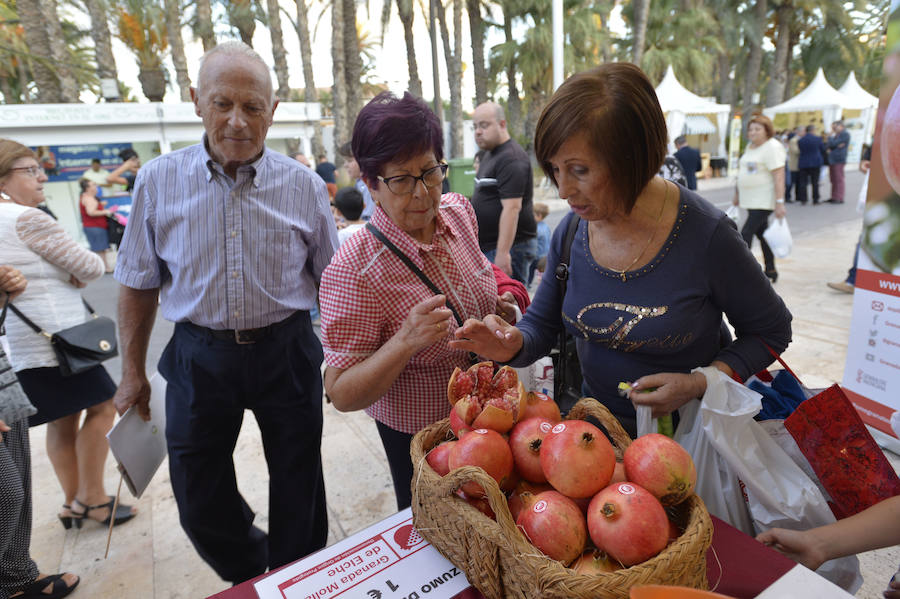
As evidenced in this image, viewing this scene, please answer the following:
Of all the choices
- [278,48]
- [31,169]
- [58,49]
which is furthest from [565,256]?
[278,48]

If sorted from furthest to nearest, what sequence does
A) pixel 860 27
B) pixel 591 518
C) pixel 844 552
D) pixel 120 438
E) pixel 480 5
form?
pixel 860 27, pixel 480 5, pixel 120 438, pixel 844 552, pixel 591 518

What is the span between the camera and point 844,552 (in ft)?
4.00

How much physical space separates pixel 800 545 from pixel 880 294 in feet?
8.11

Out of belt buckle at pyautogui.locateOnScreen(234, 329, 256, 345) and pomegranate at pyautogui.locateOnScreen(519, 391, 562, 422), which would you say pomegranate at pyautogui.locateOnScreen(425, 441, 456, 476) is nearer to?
pomegranate at pyautogui.locateOnScreen(519, 391, 562, 422)

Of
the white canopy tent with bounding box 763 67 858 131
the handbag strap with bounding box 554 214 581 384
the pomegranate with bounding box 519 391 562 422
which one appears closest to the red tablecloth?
the pomegranate with bounding box 519 391 562 422

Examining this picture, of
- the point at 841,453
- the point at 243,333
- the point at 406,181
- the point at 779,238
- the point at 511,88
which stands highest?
the point at 511,88

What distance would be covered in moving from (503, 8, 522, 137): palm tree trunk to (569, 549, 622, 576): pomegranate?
24339 mm

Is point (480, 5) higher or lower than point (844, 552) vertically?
higher

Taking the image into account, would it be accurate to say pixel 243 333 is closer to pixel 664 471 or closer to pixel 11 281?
pixel 11 281

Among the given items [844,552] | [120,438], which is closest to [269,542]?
[120,438]

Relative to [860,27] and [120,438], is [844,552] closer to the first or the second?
[120,438]

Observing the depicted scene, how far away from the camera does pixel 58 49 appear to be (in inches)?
506

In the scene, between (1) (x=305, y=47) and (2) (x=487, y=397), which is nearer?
(2) (x=487, y=397)

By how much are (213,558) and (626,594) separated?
6.17ft
